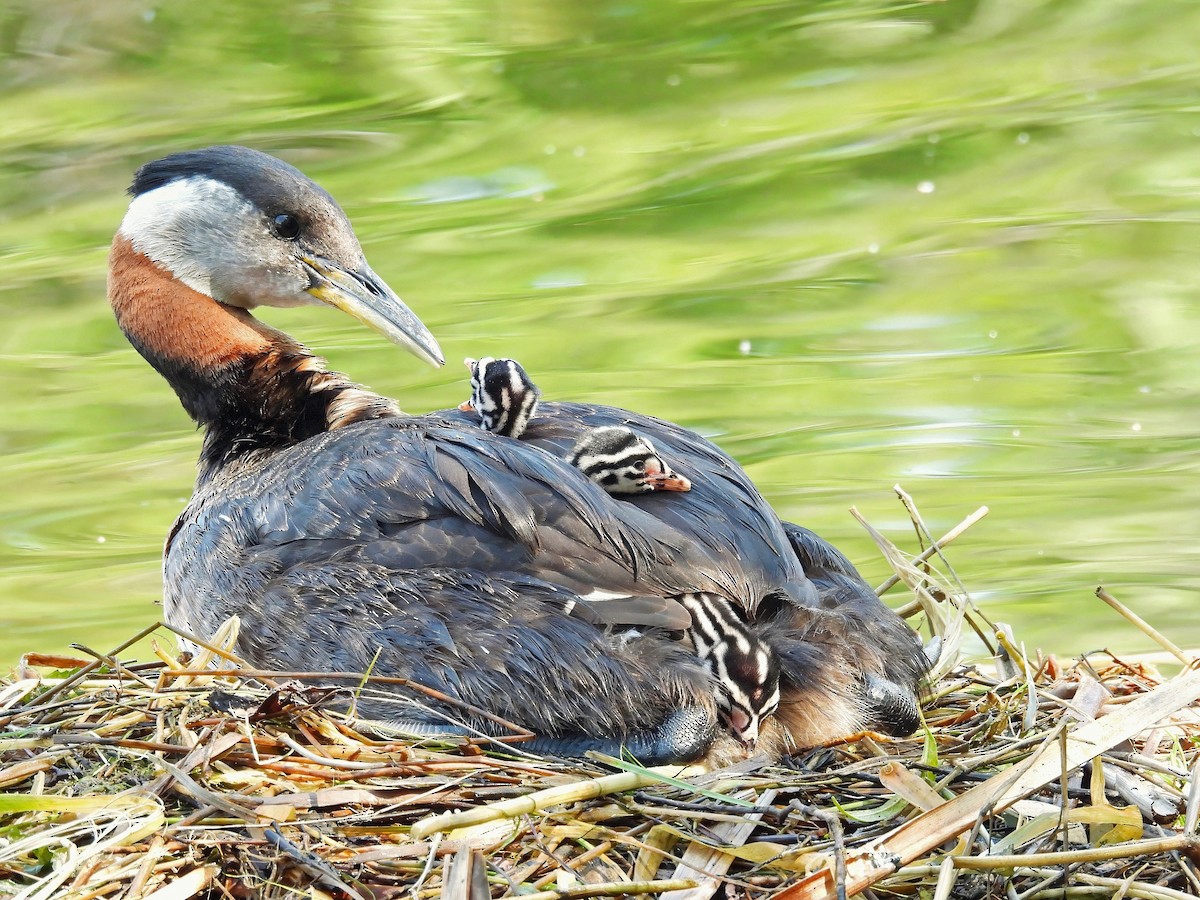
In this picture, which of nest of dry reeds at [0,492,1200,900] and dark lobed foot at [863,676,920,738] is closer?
nest of dry reeds at [0,492,1200,900]

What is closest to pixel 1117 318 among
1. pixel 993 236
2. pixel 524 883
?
pixel 993 236

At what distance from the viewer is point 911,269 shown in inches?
→ 374

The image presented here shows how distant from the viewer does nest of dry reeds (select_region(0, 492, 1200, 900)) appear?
328cm

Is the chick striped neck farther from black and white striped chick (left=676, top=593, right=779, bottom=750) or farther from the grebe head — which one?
black and white striped chick (left=676, top=593, right=779, bottom=750)

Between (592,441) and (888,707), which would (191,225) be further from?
(888,707)

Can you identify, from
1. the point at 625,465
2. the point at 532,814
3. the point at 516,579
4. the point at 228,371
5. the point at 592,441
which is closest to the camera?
the point at 532,814

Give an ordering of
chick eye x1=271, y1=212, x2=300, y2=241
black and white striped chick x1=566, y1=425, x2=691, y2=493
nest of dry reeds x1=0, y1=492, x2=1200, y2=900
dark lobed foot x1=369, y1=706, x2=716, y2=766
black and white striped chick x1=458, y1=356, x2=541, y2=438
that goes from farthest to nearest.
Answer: chick eye x1=271, y1=212, x2=300, y2=241 → black and white striped chick x1=458, y1=356, x2=541, y2=438 → black and white striped chick x1=566, y1=425, x2=691, y2=493 → dark lobed foot x1=369, y1=706, x2=716, y2=766 → nest of dry reeds x1=0, y1=492, x2=1200, y2=900

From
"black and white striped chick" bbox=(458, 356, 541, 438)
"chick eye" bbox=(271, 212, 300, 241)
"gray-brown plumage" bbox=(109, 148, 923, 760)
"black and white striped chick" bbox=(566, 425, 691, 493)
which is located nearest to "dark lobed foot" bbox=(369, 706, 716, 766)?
A: "gray-brown plumage" bbox=(109, 148, 923, 760)

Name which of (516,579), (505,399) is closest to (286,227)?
(505,399)

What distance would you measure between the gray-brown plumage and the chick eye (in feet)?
2.24

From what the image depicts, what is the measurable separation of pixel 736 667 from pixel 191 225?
2.43 m

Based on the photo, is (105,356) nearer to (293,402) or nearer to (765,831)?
(293,402)

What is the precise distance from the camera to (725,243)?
9.84m

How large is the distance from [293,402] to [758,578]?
1730mm
